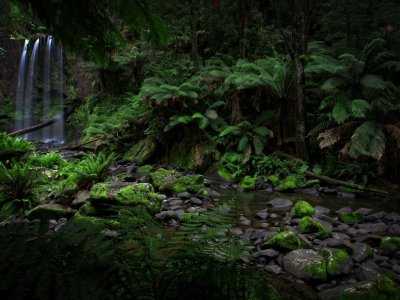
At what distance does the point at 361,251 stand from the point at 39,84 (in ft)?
65.8

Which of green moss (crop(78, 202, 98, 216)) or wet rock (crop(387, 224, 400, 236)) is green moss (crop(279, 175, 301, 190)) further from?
green moss (crop(78, 202, 98, 216))

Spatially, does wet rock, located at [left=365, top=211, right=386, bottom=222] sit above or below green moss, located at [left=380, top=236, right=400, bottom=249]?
below

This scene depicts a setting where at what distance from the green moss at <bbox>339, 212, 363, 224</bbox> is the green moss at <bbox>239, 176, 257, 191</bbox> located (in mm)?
2736

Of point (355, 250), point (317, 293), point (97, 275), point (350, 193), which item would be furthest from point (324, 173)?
point (97, 275)

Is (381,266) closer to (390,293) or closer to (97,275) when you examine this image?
(390,293)

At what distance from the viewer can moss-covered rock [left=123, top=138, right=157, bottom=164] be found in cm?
1118

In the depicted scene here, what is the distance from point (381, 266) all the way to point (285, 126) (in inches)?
238

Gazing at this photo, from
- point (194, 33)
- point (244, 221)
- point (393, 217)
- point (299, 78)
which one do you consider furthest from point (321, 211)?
point (194, 33)

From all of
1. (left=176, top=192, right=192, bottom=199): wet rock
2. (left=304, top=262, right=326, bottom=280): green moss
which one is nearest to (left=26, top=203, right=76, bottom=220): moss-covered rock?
(left=176, top=192, right=192, bottom=199): wet rock

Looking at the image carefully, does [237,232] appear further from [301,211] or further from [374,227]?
[374,227]

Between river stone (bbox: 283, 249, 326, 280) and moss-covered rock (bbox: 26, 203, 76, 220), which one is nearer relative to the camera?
river stone (bbox: 283, 249, 326, 280)

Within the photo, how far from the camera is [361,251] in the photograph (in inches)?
164

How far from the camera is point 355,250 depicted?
422 centimetres

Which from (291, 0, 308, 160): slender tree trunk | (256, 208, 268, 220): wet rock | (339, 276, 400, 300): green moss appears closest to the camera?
(339, 276, 400, 300): green moss
